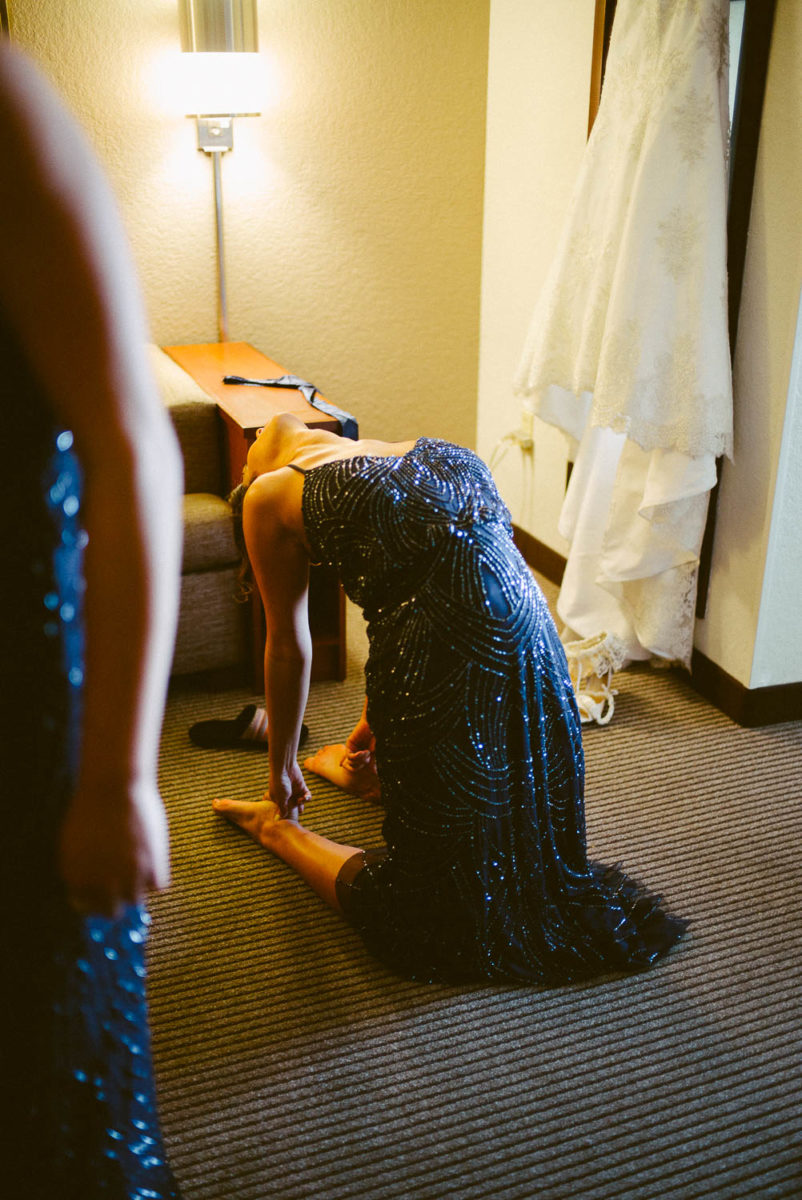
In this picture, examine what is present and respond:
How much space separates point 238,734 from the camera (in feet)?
7.50

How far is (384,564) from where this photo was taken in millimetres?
1546

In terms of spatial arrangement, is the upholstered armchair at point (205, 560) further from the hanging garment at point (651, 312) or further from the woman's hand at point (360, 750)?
the hanging garment at point (651, 312)

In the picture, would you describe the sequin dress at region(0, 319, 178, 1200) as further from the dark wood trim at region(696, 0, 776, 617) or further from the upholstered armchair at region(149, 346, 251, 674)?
the dark wood trim at region(696, 0, 776, 617)

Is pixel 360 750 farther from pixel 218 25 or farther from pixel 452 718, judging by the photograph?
pixel 218 25

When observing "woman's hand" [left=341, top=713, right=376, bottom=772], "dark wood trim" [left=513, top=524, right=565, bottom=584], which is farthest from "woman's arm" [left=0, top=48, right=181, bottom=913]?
"dark wood trim" [left=513, top=524, right=565, bottom=584]

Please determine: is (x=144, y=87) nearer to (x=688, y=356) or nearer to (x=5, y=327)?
(x=688, y=356)

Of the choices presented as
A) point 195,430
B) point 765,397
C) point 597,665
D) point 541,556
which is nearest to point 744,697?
point 597,665

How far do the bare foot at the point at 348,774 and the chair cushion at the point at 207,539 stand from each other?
0.55 meters

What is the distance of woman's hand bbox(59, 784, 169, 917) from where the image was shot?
663 mm

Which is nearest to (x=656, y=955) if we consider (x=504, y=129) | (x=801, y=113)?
(x=801, y=113)

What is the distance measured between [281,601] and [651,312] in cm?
107

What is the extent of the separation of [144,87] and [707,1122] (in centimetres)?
278

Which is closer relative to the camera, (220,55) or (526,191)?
(220,55)

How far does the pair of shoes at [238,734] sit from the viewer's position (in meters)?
2.29
